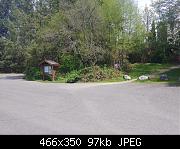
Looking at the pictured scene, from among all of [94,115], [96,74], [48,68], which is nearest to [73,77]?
[96,74]

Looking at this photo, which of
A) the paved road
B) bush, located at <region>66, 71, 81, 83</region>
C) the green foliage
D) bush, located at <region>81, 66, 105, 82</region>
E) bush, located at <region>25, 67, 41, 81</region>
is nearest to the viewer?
the paved road

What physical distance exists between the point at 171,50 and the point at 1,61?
3063cm

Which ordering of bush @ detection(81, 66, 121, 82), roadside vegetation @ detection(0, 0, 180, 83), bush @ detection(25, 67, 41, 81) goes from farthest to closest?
1. bush @ detection(25, 67, 41, 81)
2. roadside vegetation @ detection(0, 0, 180, 83)
3. bush @ detection(81, 66, 121, 82)

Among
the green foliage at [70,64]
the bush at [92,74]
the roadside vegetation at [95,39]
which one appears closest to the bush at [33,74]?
→ the roadside vegetation at [95,39]

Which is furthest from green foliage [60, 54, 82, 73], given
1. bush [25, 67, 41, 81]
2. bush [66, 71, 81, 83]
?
bush [25, 67, 41, 81]

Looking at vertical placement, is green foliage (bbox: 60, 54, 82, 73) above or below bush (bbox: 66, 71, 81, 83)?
above

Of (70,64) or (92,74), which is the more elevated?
(70,64)

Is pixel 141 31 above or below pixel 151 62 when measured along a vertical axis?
above

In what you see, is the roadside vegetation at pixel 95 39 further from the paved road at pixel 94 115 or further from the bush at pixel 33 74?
the paved road at pixel 94 115

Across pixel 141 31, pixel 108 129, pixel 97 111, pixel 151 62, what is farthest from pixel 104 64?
pixel 108 129

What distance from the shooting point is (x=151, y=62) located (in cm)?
5056

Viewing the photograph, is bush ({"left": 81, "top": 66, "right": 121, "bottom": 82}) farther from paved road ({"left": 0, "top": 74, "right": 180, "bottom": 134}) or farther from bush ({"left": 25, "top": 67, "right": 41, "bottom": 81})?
paved road ({"left": 0, "top": 74, "right": 180, "bottom": 134})

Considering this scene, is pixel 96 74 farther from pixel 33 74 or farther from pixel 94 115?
pixel 94 115
